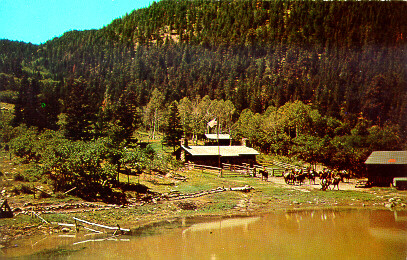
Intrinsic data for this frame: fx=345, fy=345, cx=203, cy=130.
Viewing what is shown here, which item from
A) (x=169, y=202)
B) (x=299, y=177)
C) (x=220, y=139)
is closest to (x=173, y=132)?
(x=220, y=139)

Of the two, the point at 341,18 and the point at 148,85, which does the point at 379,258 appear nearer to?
the point at 148,85

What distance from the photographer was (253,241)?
788 inches

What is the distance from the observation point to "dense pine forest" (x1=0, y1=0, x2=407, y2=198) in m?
54.0

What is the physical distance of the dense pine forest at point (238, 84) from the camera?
177 ft

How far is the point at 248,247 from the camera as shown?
18891 mm

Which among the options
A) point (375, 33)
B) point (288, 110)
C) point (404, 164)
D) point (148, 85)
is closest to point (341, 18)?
point (375, 33)

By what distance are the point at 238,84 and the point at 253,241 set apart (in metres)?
125

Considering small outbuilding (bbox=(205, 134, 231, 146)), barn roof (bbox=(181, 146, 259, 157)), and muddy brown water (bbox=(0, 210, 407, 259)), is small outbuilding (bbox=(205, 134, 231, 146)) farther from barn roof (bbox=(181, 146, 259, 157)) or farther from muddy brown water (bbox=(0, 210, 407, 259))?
muddy brown water (bbox=(0, 210, 407, 259))

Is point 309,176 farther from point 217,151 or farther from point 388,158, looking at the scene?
point 217,151

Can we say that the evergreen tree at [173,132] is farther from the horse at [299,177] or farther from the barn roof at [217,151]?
the horse at [299,177]

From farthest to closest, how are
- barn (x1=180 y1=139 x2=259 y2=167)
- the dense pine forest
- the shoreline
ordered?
the dense pine forest < barn (x1=180 y1=139 x2=259 y2=167) < the shoreline

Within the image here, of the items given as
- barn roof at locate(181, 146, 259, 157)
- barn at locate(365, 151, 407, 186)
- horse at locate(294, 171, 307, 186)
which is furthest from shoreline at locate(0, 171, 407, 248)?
barn roof at locate(181, 146, 259, 157)

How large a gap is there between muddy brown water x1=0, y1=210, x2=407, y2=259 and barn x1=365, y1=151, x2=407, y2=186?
446 inches

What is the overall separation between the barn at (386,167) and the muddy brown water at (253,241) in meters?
11.3
